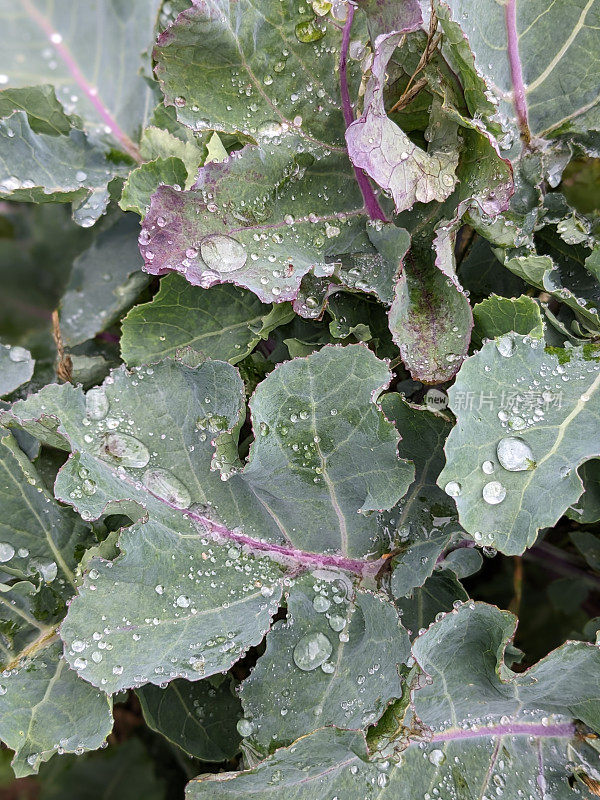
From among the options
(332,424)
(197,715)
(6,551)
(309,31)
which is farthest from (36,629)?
(309,31)

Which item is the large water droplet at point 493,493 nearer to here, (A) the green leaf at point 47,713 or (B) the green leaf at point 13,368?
(A) the green leaf at point 47,713

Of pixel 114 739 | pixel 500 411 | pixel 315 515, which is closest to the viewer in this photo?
pixel 500 411

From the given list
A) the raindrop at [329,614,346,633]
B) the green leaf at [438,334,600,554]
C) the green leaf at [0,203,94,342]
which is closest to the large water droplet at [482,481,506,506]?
the green leaf at [438,334,600,554]

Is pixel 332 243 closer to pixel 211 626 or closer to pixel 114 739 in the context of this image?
pixel 211 626

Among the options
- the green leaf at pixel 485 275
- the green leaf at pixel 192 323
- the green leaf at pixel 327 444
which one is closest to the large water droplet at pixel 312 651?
the green leaf at pixel 327 444

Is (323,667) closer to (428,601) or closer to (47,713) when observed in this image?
(428,601)

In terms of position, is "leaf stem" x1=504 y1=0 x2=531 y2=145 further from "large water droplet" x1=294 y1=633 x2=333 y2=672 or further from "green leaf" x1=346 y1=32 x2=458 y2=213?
"large water droplet" x1=294 y1=633 x2=333 y2=672

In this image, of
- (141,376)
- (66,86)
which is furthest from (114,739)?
(66,86)
